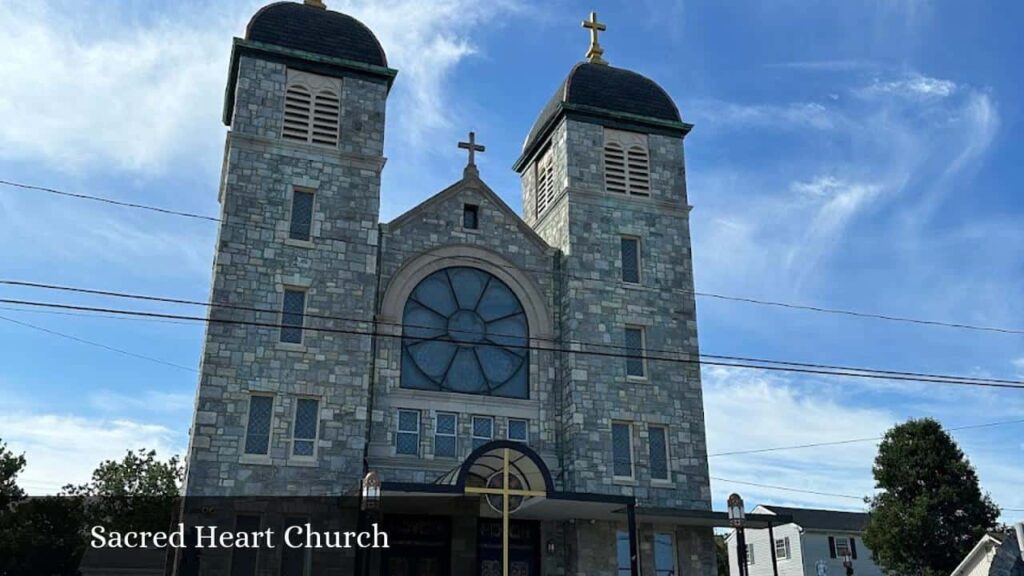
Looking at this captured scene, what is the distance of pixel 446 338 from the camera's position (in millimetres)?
23141

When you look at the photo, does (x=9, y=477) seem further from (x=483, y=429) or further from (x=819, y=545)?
(x=819, y=545)

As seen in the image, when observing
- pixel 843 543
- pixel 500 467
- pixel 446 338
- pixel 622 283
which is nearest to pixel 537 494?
pixel 500 467

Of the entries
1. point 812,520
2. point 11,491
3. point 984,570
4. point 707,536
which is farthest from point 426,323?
point 812,520

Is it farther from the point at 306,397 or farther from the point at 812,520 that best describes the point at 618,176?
the point at 812,520

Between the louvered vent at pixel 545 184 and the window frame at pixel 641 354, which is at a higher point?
the louvered vent at pixel 545 184

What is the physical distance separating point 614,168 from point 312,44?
935 cm

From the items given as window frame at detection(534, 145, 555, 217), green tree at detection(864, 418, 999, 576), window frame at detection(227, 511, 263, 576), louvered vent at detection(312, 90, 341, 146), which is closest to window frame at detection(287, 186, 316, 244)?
louvered vent at detection(312, 90, 341, 146)

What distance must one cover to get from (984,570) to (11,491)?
36.1m

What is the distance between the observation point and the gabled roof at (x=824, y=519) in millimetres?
44750

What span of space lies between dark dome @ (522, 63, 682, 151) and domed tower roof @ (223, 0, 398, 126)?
17.8 feet

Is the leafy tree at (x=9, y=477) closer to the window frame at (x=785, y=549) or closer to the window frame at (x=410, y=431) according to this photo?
the window frame at (x=410, y=431)

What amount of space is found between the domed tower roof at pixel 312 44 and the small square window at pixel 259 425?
30.2 feet

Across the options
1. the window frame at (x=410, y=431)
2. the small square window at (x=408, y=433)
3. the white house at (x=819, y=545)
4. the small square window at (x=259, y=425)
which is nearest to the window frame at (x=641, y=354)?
the window frame at (x=410, y=431)

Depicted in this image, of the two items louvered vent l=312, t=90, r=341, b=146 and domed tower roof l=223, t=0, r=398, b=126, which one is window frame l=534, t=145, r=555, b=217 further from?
louvered vent l=312, t=90, r=341, b=146
